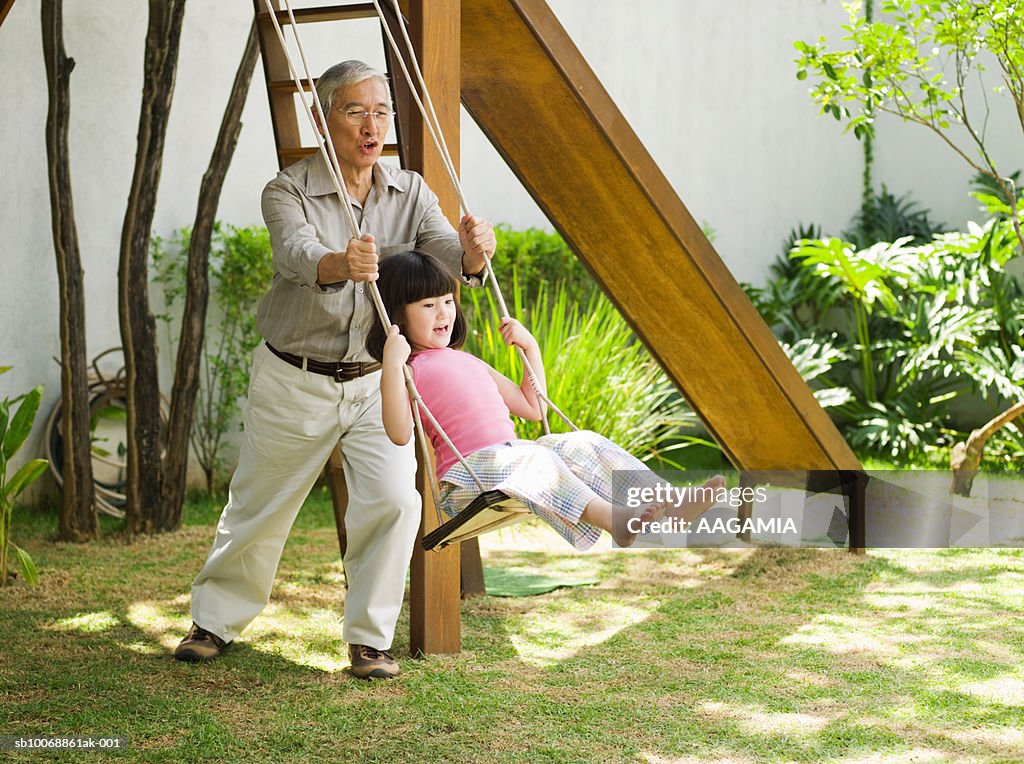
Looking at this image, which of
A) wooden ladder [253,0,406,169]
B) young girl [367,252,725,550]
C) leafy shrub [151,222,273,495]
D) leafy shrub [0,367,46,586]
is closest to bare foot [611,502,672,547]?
young girl [367,252,725,550]

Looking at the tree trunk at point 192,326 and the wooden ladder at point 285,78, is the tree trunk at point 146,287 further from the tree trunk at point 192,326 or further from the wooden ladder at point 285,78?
the wooden ladder at point 285,78

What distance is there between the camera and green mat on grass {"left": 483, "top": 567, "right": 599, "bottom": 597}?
16.3 feet

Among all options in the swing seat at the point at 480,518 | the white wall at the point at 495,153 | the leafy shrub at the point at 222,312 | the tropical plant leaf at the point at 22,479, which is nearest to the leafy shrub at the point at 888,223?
the white wall at the point at 495,153

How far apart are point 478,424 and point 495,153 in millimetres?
5187

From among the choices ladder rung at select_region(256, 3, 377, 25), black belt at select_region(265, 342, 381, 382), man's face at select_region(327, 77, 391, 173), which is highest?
ladder rung at select_region(256, 3, 377, 25)

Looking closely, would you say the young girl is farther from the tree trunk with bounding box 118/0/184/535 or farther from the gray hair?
the tree trunk with bounding box 118/0/184/535

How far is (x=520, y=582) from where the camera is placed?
5.14m

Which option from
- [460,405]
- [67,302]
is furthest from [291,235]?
[67,302]

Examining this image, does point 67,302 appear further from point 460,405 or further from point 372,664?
point 460,405

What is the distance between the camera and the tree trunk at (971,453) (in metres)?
6.11

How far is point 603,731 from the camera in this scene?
10.8ft

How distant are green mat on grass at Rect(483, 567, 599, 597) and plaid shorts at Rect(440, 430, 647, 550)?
5.99 feet

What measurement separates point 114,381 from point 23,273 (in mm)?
735

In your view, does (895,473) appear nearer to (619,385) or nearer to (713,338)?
(619,385)
